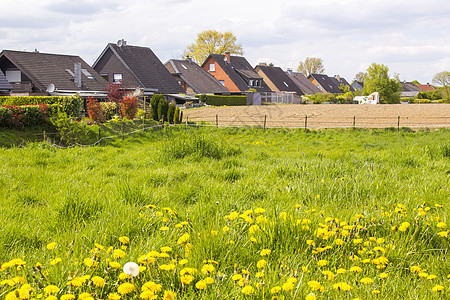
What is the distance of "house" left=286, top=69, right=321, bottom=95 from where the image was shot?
7994 centimetres

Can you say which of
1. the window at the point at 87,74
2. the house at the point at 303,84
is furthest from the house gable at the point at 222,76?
the window at the point at 87,74

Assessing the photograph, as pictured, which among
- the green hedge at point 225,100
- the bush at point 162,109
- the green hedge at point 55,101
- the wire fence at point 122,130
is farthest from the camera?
the green hedge at point 225,100

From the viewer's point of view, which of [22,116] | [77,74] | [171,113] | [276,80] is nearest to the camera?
[22,116]

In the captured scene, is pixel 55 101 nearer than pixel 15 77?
Yes

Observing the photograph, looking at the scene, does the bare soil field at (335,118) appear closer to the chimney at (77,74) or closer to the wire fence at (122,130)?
the wire fence at (122,130)

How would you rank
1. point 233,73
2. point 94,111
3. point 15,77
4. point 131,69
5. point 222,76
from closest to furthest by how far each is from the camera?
point 94,111 → point 15,77 → point 131,69 → point 222,76 → point 233,73

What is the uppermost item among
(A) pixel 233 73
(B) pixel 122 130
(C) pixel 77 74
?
(A) pixel 233 73

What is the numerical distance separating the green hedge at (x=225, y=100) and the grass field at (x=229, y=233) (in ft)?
141

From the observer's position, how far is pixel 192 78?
5400 cm

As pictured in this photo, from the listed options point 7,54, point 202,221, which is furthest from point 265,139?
point 7,54

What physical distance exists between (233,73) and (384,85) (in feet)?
84.6


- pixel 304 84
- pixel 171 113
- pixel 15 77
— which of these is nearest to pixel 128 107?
pixel 171 113

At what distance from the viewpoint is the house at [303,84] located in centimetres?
7994

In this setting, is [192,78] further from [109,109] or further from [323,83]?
[323,83]
